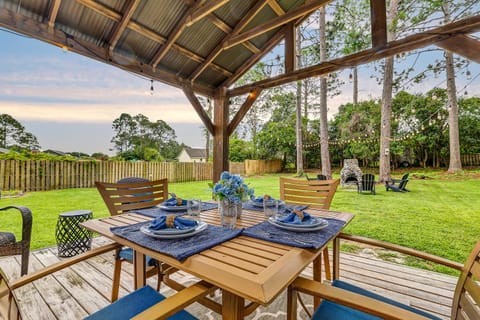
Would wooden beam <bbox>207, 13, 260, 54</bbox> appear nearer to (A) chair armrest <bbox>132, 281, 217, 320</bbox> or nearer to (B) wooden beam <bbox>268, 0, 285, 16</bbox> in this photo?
(B) wooden beam <bbox>268, 0, 285, 16</bbox>

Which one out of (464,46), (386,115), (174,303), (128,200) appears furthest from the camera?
(386,115)

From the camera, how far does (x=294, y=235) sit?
43.8 inches

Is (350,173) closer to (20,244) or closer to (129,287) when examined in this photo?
(129,287)

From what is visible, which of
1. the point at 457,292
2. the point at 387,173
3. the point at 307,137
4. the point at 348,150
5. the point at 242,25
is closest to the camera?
the point at 457,292

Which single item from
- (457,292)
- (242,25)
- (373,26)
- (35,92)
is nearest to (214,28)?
(242,25)

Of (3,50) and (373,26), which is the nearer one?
(373,26)

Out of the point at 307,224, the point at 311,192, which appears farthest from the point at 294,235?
the point at 311,192

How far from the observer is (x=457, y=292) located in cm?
92

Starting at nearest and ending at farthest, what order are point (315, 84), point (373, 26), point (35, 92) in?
point (373, 26) → point (35, 92) → point (315, 84)

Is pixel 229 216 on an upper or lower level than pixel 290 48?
lower

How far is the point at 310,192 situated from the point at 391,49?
176cm

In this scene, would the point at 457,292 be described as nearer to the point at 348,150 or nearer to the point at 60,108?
the point at 60,108

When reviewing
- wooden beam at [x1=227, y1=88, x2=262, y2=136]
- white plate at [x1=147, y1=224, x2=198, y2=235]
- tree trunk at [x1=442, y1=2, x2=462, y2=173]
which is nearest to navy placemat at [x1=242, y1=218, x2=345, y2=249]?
white plate at [x1=147, y1=224, x2=198, y2=235]

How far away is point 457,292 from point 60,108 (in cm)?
880
